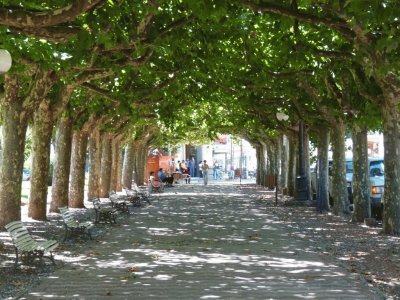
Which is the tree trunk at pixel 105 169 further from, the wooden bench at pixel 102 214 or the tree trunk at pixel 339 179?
the tree trunk at pixel 339 179

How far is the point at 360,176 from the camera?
16.2 metres

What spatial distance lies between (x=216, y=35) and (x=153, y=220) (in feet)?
19.6

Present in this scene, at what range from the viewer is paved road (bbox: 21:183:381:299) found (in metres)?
7.63

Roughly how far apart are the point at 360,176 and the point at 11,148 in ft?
29.8

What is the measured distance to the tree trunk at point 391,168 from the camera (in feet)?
45.2

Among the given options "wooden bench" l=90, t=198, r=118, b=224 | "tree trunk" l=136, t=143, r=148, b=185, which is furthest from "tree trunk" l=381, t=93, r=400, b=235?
"tree trunk" l=136, t=143, r=148, b=185

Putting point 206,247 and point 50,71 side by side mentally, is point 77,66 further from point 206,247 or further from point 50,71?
point 206,247

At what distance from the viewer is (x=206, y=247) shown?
39.1 ft

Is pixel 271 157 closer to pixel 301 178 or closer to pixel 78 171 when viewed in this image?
pixel 301 178

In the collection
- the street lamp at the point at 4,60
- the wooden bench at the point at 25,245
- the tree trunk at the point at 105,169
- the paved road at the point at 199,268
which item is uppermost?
the street lamp at the point at 4,60

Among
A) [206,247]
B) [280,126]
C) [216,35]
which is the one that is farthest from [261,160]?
[206,247]

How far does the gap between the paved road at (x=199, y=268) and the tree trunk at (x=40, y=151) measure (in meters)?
2.66

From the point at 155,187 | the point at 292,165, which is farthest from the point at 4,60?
the point at 155,187

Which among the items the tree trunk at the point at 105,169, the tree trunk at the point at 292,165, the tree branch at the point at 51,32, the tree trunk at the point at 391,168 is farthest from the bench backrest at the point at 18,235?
the tree trunk at the point at 292,165
